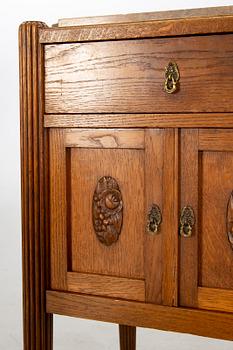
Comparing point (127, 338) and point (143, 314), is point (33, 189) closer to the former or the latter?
point (143, 314)

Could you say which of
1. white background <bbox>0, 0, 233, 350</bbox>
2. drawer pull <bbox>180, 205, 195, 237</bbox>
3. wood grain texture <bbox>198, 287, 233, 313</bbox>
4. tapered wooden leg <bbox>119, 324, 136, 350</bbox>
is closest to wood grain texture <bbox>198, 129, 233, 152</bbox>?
drawer pull <bbox>180, 205, 195, 237</bbox>

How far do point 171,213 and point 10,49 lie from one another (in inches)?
38.8

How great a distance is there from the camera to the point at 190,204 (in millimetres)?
1388

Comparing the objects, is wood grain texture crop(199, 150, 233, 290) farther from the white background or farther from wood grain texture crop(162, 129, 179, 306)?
the white background

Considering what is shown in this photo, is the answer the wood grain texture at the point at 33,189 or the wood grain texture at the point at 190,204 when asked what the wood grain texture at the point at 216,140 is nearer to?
the wood grain texture at the point at 190,204

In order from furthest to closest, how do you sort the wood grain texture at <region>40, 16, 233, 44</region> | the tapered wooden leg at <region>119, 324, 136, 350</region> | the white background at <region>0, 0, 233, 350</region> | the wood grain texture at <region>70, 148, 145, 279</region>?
1. the white background at <region>0, 0, 233, 350</region>
2. the tapered wooden leg at <region>119, 324, 136, 350</region>
3. the wood grain texture at <region>70, 148, 145, 279</region>
4. the wood grain texture at <region>40, 16, 233, 44</region>

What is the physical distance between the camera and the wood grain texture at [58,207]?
4.90 ft

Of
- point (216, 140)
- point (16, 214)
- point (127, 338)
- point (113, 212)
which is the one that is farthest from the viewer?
point (16, 214)

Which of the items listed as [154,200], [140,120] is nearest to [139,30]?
[140,120]

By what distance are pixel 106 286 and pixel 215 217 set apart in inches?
9.6

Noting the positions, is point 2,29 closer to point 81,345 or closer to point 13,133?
point 13,133

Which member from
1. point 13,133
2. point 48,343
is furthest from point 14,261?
point 48,343

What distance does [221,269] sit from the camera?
1379 mm

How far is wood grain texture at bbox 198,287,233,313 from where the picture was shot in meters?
1.38
